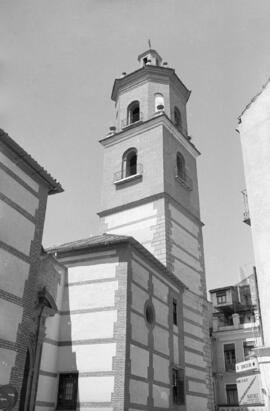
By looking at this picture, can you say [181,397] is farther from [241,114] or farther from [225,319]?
[225,319]

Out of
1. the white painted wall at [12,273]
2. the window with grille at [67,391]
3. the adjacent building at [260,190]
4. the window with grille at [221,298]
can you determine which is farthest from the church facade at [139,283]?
the window with grille at [221,298]

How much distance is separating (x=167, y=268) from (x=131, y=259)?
510cm

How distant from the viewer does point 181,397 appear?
20.4 metres

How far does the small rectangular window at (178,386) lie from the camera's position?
20.1m

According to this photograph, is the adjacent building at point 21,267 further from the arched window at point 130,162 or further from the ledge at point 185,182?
the arched window at point 130,162

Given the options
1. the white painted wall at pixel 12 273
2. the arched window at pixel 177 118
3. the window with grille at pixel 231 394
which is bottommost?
the window with grille at pixel 231 394

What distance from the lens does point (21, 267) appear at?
13656 millimetres

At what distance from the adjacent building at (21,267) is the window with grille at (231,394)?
28546 millimetres

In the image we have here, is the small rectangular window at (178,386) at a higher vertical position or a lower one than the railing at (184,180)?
lower

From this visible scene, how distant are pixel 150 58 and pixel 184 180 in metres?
12.0

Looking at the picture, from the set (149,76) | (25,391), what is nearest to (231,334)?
(149,76)

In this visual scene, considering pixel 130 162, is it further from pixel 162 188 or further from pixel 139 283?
pixel 139 283

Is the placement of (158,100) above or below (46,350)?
above

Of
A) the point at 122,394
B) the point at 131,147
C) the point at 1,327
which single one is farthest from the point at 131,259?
the point at 131,147
